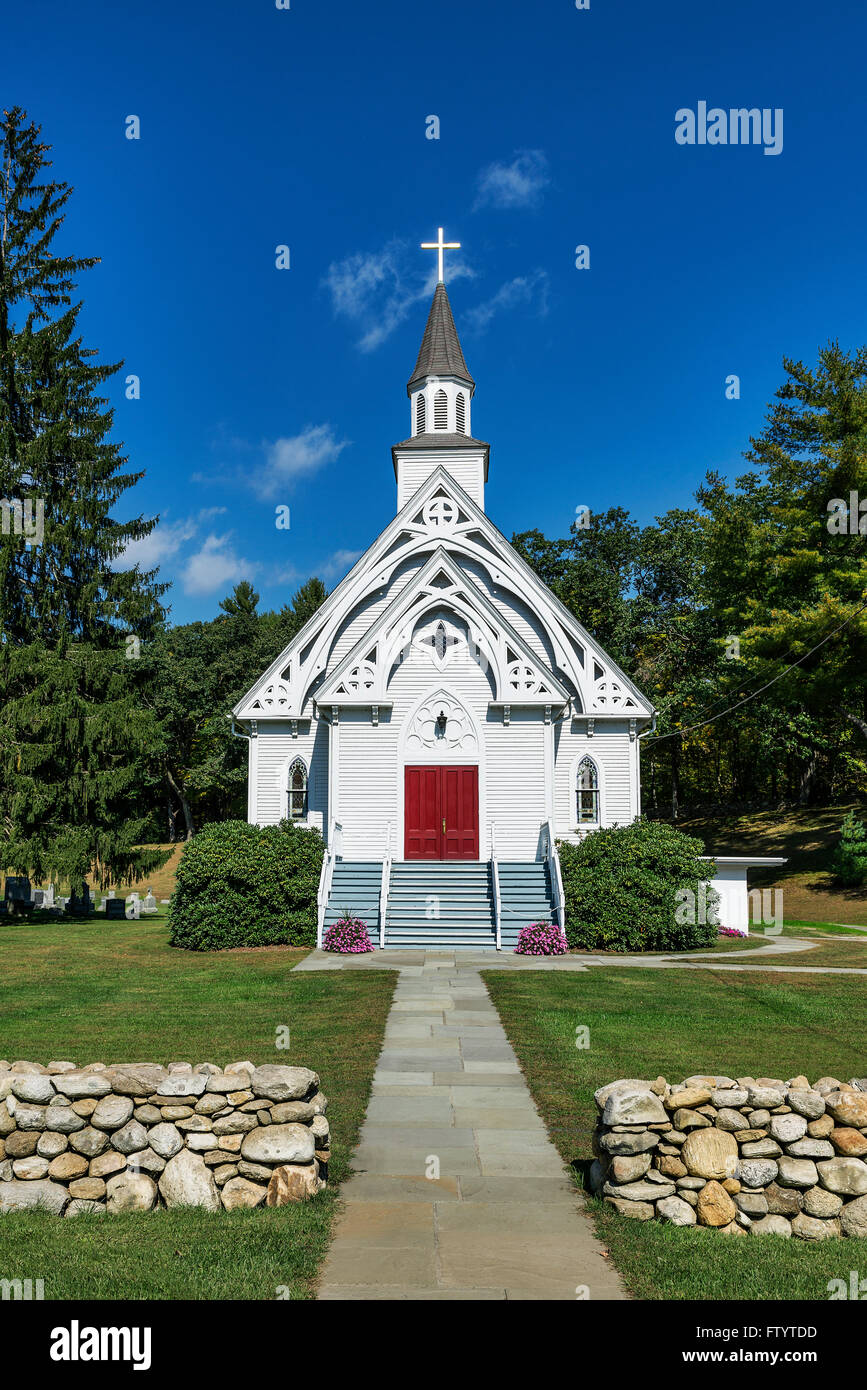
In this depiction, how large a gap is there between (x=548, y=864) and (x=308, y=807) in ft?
23.0

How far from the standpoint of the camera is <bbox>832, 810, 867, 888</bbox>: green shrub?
3066 cm

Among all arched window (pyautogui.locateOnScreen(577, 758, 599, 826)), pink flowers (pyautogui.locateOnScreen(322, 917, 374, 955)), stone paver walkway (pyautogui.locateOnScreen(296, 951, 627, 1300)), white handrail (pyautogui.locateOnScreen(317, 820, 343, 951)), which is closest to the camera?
stone paver walkway (pyautogui.locateOnScreen(296, 951, 627, 1300))

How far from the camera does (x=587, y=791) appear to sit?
2566 cm

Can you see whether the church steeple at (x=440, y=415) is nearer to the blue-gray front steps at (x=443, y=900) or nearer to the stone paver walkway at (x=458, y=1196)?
the blue-gray front steps at (x=443, y=900)

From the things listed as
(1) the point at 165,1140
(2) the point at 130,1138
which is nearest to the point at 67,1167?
(2) the point at 130,1138

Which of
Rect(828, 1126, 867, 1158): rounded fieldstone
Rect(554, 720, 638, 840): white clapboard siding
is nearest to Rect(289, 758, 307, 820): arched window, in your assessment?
Rect(554, 720, 638, 840): white clapboard siding

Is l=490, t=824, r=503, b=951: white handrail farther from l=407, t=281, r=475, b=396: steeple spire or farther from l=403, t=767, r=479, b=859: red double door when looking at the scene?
l=407, t=281, r=475, b=396: steeple spire

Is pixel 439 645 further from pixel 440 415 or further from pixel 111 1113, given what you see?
pixel 111 1113

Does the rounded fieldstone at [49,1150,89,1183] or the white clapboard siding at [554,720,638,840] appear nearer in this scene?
the rounded fieldstone at [49,1150,89,1183]

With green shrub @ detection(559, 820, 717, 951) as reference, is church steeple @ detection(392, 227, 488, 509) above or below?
above

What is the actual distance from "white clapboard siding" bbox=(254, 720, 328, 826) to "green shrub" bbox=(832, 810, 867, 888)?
1785cm

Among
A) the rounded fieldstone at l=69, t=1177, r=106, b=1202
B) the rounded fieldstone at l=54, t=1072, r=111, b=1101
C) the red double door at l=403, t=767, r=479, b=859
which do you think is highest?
the red double door at l=403, t=767, r=479, b=859

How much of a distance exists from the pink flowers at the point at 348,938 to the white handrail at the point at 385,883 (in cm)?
32
